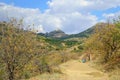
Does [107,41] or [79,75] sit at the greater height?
[107,41]

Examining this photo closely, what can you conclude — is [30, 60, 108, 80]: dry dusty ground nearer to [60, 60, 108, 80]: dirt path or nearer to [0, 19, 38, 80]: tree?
[60, 60, 108, 80]: dirt path

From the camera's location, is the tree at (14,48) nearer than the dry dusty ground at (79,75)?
Yes

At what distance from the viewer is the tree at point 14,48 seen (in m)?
20.5

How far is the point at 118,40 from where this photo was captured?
42.2 metres

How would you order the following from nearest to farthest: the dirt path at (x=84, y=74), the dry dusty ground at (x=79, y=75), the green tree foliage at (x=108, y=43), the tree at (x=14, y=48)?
the tree at (x=14, y=48), the dry dusty ground at (x=79, y=75), the dirt path at (x=84, y=74), the green tree foliage at (x=108, y=43)

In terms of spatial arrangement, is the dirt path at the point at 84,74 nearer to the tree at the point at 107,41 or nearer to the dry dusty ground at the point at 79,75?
the dry dusty ground at the point at 79,75

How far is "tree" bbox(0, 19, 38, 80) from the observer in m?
20.5

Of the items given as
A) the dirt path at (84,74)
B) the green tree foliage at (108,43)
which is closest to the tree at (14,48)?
the dirt path at (84,74)

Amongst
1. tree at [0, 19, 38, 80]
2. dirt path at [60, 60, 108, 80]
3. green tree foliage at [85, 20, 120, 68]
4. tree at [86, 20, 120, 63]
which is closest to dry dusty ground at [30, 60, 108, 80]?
dirt path at [60, 60, 108, 80]

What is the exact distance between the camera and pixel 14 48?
67.5 ft

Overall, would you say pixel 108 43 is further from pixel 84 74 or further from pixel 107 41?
pixel 84 74

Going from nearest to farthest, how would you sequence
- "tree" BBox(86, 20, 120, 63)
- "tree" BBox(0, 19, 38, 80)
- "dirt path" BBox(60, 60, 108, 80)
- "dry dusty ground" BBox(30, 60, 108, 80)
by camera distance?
"tree" BBox(0, 19, 38, 80), "dry dusty ground" BBox(30, 60, 108, 80), "dirt path" BBox(60, 60, 108, 80), "tree" BBox(86, 20, 120, 63)

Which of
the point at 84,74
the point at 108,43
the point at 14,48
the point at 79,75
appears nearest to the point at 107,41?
the point at 108,43

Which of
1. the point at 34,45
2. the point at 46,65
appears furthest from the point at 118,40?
the point at 34,45
